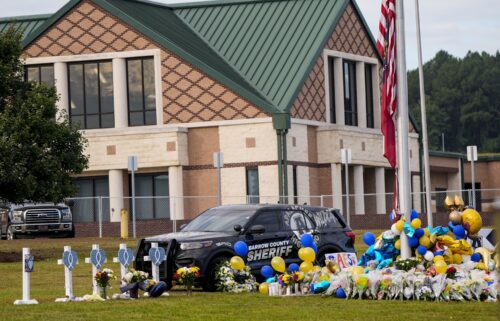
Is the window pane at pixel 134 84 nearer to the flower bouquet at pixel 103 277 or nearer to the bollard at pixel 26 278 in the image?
the flower bouquet at pixel 103 277

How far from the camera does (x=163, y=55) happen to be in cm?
5781

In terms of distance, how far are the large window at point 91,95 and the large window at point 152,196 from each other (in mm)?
2852

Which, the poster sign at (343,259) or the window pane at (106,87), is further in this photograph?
the window pane at (106,87)

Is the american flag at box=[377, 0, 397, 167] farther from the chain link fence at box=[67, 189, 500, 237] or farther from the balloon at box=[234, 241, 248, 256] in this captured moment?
the chain link fence at box=[67, 189, 500, 237]

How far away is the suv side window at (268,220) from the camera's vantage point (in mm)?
27002

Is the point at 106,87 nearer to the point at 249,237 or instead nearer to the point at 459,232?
the point at 249,237

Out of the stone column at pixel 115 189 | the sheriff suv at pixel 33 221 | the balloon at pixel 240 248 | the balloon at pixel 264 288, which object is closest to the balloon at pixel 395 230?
the balloon at pixel 264 288

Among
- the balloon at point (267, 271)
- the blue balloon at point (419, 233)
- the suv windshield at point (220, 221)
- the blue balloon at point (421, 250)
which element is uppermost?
the suv windshield at point (220, 221)

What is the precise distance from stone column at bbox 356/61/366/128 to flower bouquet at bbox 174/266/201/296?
39.8m

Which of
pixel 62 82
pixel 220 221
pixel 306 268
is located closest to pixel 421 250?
pixel 306 268

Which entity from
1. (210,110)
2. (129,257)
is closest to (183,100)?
(210,110)

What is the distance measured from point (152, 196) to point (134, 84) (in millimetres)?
4657

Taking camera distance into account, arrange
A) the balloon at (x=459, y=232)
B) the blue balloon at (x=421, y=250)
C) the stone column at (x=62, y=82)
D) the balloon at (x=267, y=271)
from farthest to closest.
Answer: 1. the stone column at (x=62, y=82)
2. the balloon at (x=459, y=232)
3. the balloon at (x=267, y=271)
4. the blue balloon at (x=421, y=250)

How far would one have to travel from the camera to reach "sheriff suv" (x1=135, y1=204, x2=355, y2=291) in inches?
1000
